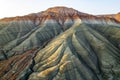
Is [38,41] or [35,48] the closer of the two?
[35,48]

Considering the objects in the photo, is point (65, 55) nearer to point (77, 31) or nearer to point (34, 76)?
point (34, 76)

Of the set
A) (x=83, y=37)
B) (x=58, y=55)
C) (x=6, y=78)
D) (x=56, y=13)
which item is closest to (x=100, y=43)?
(x=83, y=37)

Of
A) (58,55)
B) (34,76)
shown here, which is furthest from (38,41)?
(34,76)

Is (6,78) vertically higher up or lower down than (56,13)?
lower down

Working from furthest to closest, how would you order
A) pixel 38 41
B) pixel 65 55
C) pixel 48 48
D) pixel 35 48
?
pixel 38 41, pixel 35 48, pixel 48 48, pixel 65 55

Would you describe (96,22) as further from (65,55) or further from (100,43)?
(65,55)

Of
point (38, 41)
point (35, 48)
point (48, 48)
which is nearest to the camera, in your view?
point (48, 48)
